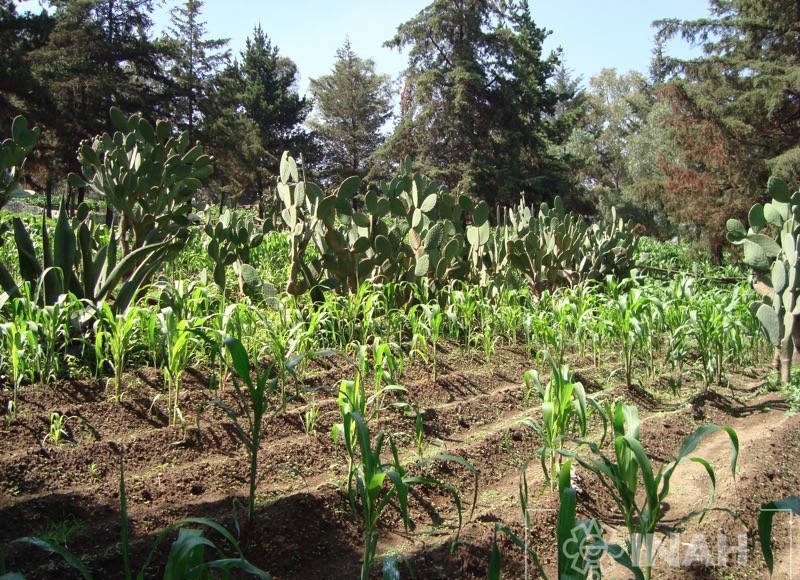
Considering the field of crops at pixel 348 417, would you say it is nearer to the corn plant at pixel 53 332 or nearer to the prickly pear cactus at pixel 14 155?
the corn plant at pixel 53 332

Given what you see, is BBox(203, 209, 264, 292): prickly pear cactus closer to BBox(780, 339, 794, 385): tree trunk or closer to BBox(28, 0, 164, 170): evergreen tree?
BBox(780, 339, 794, 385): tree trunk

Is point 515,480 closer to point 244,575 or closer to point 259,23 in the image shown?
point 244,575

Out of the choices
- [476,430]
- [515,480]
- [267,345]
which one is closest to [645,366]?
[476,430]

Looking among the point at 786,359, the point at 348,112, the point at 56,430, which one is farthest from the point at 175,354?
the point at 348,112

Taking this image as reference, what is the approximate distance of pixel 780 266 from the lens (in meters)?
3.91

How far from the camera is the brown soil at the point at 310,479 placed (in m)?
1.81

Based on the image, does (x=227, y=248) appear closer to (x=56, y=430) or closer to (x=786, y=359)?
(x=56, y=430)

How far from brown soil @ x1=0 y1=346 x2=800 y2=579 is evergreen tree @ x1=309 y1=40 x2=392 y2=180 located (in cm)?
2830

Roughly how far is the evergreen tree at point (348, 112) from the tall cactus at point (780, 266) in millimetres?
27127

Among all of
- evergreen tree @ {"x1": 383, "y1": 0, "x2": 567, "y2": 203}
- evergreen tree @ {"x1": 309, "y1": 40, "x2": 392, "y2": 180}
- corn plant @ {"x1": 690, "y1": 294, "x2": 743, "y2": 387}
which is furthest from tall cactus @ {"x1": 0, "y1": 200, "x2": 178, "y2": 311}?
evergreen tree @ {"x1": 309, "y1": 40, "x2": 392, "y2": 180}

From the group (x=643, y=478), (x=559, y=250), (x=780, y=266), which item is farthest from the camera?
(x=559, y=250)

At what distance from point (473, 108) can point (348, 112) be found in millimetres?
12598

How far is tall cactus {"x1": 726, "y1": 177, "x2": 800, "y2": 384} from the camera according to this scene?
3842 mm

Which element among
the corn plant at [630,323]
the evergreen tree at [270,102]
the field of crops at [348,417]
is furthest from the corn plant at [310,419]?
the evergreen tree at [270,102]
